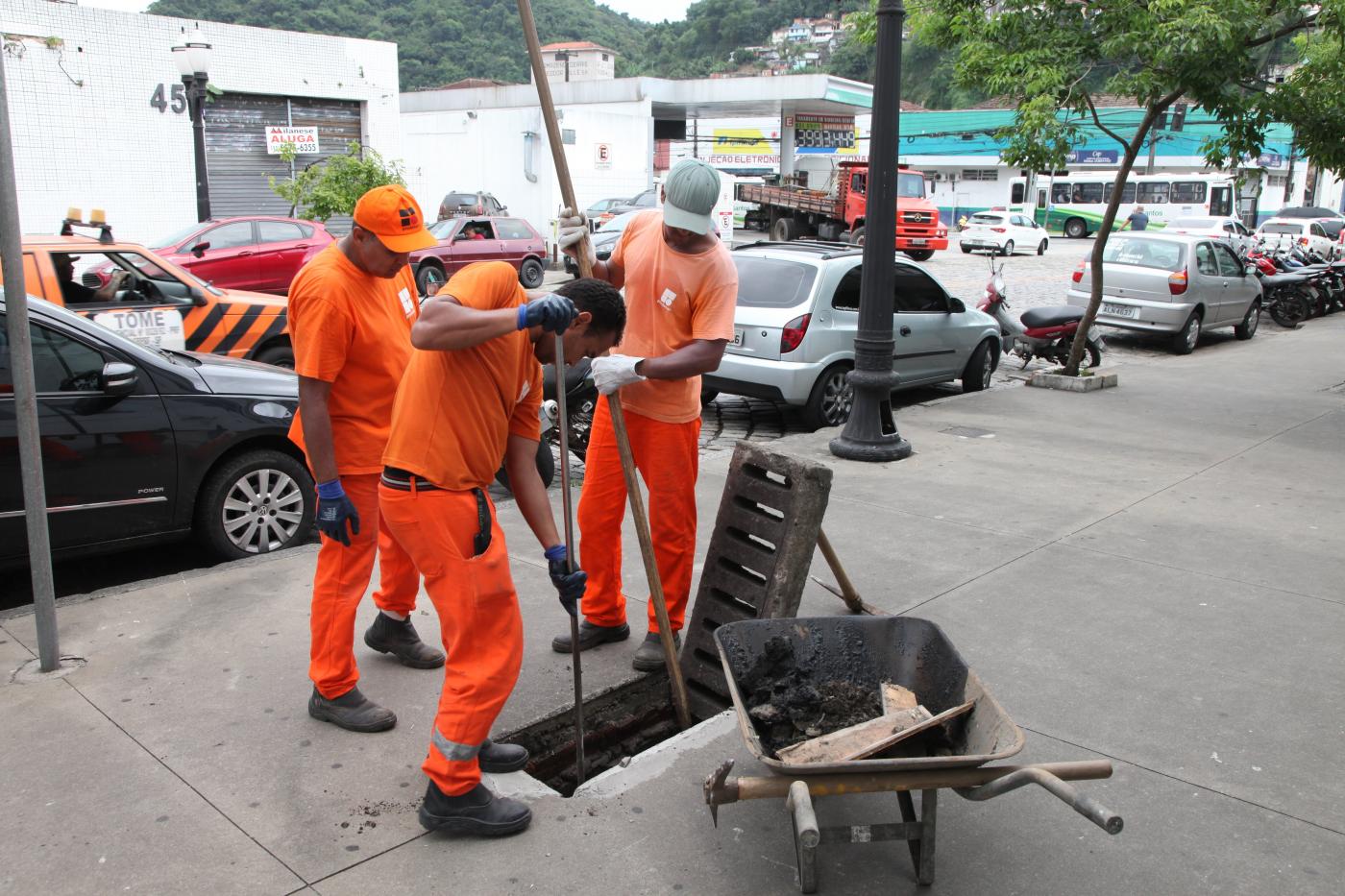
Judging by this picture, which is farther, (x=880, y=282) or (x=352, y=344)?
(x=880, y=282)

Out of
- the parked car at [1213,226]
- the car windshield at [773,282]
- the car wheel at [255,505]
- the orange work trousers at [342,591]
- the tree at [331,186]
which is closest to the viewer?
the orange work trousers at [342,591]

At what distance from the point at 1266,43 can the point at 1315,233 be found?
26.7 metres

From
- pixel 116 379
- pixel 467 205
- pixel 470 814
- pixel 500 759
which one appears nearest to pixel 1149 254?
pixel 116 379

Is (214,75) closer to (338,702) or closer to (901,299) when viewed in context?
(901,299)

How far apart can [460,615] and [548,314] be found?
89cm

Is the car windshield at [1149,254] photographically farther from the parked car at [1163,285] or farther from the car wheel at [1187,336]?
the car wheel at [1187,336]

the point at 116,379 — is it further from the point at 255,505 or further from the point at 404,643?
the point at 404,643

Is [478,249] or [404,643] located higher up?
[478,249]

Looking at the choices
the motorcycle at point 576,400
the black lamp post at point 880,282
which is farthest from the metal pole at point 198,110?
the black lamp post at point 880,282

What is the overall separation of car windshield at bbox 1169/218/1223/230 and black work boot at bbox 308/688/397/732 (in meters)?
37.5

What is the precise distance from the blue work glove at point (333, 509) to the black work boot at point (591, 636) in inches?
47.3

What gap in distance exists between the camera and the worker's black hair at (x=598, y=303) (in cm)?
325

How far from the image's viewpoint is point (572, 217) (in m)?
3.93

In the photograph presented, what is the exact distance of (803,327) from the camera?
29.6ft
